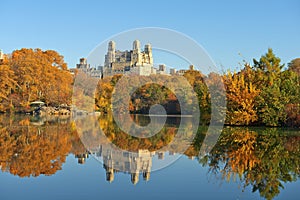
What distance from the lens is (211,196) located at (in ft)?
16.0

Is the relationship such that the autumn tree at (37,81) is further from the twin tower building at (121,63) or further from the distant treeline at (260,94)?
the distant treeline at (260,94)

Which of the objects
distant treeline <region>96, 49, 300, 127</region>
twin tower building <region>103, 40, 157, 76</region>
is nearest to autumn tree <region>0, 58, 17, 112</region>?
twin tower building <region>103, 40, 157, 76</region>

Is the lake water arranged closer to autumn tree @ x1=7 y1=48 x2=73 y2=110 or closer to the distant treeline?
the distant treeline

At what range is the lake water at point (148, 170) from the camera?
16.6ft

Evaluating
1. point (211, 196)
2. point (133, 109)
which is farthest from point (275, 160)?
point (133, 109)

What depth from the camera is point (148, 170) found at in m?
6.84

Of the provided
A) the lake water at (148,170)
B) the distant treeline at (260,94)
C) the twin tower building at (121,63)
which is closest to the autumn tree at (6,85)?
the twin tower building at (121,63)

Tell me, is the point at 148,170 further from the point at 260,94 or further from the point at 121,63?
the point at 121,63

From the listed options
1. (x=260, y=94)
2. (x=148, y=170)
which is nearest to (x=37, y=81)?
(x=260, y=94)

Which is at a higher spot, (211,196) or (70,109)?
(70,109)

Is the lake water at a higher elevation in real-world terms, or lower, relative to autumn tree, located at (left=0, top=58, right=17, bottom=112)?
lower

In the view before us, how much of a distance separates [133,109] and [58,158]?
2966cm

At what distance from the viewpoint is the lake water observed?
505 centimetres

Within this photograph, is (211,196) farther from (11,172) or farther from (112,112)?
(112,112)
